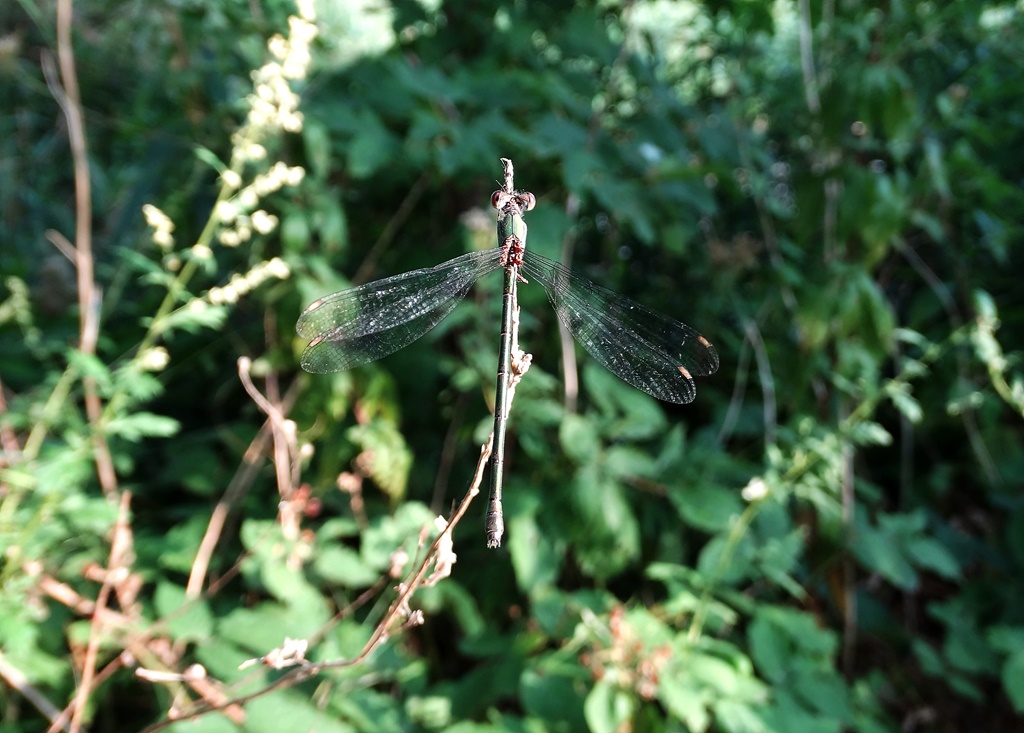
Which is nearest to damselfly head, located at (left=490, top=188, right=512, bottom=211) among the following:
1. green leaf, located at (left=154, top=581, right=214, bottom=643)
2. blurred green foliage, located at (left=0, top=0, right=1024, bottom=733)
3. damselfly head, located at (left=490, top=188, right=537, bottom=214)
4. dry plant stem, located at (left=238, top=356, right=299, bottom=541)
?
damselfly head, located at (left=490, top=188, right=537, bottom=214)

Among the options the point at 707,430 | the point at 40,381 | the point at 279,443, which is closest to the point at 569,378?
the point at 707,430

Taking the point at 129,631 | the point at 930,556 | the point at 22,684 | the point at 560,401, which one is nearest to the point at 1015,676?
the point at 930,556

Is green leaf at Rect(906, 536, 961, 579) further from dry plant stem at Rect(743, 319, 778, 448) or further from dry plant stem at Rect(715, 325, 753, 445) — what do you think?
dry plant stem at Rect(715, 325, 753, 445)

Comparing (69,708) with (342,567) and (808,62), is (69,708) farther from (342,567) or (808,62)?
(808,62)

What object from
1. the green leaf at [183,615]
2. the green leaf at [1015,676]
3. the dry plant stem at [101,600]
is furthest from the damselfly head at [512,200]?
the green leaf at [1015,676]

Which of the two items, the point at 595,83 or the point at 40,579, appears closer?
the point at 40,579

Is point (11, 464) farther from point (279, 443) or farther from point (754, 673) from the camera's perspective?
point (754, 673)

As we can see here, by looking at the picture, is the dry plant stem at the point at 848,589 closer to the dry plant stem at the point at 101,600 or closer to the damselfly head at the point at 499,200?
the damselfly head at the point at 499,200
